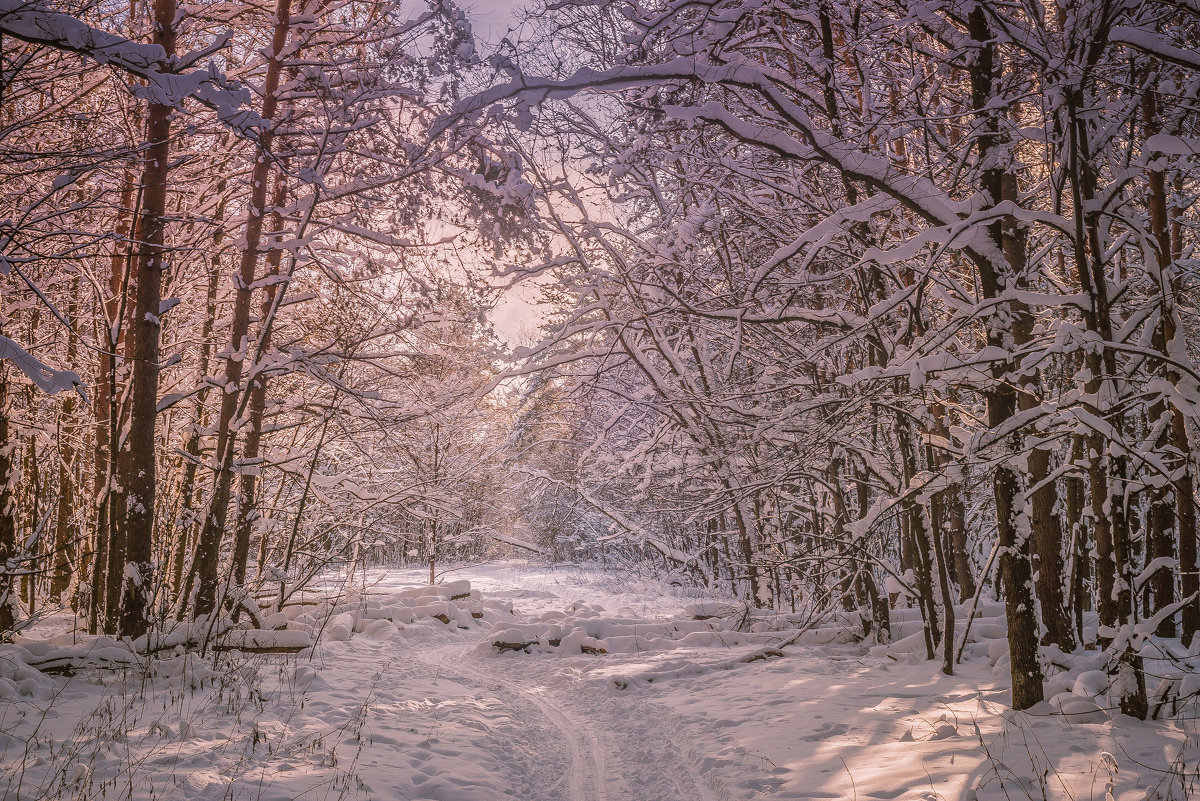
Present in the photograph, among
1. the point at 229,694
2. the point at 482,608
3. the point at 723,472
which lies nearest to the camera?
the point at 229,694

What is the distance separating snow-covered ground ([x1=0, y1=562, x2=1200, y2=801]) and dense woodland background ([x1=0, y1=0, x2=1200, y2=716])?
68 centimetres

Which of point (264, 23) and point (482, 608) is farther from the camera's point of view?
point (482, 608)

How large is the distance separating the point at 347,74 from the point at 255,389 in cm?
509

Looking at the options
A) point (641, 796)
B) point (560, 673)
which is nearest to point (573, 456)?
point (560, 673)

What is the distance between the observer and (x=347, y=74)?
8.87m

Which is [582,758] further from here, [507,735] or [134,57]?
→ [134,57]

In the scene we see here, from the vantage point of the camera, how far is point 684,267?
938cm

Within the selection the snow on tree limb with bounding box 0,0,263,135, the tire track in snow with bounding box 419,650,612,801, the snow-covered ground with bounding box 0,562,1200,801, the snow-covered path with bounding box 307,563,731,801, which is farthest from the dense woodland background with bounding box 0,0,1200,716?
the tire track in snow with bounding box 419,650,612,801

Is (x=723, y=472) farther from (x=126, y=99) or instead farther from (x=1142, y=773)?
(x=126, y=99)

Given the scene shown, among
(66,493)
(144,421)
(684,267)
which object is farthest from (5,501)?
(684,267)

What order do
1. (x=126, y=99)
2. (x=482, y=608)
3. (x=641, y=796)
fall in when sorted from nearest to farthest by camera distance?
(x=641, y=796) < (x=126, y=99) < (x=482, y=608)

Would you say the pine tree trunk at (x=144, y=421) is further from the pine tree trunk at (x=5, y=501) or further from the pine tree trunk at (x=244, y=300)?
the pine tree trunk at (x=5, y=501)

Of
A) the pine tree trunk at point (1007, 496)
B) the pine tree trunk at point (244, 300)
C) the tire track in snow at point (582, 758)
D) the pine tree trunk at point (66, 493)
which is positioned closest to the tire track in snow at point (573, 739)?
the tire track in snow at point (582, 758)

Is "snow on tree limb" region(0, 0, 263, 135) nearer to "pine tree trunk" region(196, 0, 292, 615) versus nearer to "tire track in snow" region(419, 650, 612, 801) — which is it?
"pine tree trunk" region(196, 0, 292, 615)
